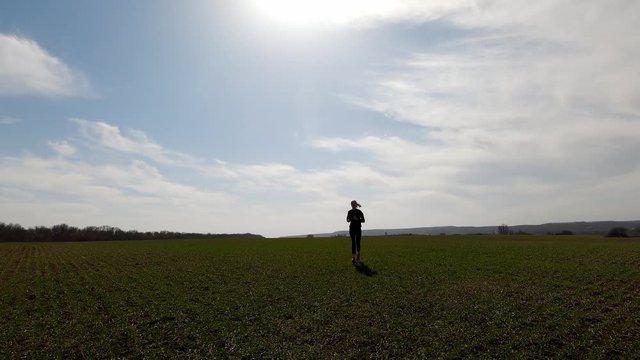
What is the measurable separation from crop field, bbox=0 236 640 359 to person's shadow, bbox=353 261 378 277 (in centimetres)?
12

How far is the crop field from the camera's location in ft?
26.0

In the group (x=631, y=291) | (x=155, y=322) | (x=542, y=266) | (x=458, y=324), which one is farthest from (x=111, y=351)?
(x=542, y=266)

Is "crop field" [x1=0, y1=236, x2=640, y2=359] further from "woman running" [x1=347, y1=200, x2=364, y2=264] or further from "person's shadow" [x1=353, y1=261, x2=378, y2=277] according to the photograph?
"woman running" [x1=347, y1=200, x2=364, y2=264]

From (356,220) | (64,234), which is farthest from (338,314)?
(64,234)

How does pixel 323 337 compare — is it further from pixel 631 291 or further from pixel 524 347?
pixel 631 291

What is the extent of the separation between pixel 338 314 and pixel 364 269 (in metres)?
7.27

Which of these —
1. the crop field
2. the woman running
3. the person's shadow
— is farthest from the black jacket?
the crop field

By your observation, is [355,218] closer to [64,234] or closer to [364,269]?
[364,269]

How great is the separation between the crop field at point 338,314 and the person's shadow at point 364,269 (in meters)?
0.12

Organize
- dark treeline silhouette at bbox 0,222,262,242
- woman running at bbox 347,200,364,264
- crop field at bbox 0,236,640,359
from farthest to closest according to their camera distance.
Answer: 1. dark treeline silhouette at bbox 0,222,262,242
2. woman running at bbox 347,200,364,264
3. crop field at bbox 0,236,640,359

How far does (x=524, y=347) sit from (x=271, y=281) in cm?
920

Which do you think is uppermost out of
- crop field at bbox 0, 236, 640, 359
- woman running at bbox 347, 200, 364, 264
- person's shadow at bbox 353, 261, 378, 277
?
woman running at bbox 347, 200, 364, 264

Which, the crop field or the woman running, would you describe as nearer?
the crop field

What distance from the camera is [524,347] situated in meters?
7.59
